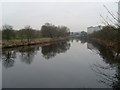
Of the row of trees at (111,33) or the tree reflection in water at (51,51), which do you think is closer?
the row of trees at (111,33)

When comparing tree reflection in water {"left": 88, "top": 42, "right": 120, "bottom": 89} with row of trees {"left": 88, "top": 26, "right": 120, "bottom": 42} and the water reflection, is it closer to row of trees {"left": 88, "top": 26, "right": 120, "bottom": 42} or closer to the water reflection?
row of trees {"left": 88, "top": 26, "right": 120, "bottom": 42}

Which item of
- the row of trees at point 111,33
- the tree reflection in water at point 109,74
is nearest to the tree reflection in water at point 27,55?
the tree reflection in water at point 109,74

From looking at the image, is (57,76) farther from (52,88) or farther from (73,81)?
(52,88)

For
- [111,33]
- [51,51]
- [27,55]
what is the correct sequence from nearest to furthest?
[111,33] → [27,55] → [51,51]

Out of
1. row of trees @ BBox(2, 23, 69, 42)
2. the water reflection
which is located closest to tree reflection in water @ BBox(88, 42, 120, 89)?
the water reflection

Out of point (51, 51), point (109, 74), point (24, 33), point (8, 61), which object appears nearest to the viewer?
point (109, 74)

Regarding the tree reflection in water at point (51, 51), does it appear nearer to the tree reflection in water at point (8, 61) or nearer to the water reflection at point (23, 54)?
the water reflection at point (23, 54)

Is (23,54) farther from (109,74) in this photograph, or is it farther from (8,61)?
(109,74)

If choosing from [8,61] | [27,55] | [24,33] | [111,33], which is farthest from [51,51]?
[24,33]

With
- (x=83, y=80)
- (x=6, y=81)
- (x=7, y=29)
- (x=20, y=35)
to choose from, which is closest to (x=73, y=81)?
(x=83, y=80)

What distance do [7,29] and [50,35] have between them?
23.9 metres

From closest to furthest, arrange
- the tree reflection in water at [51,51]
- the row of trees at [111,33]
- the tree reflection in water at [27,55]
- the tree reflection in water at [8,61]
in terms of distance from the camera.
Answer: the row of trees at [111,33], the tree reflection in water at [8,61], the tree reflection in water at [27,55], the tree reflection in water at [51,51]

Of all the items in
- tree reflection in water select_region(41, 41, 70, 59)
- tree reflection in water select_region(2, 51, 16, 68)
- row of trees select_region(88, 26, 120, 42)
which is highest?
row of trees select_region(88, 26, 120, 42)

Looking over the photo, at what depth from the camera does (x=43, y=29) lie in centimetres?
4828
